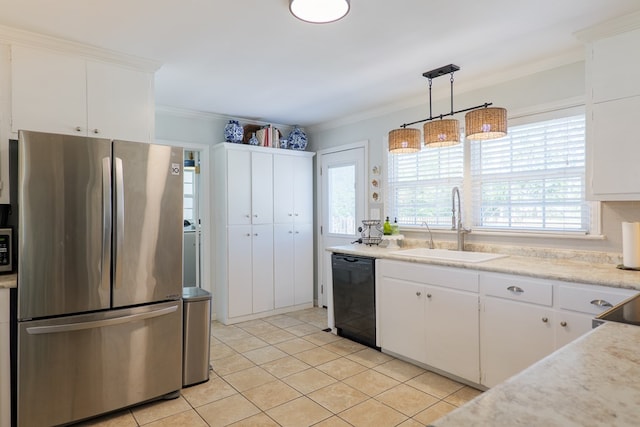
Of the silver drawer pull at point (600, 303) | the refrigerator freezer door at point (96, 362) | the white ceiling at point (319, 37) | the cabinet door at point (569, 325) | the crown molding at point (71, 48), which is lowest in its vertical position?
the refrigerator freezer door at point (96, 362)

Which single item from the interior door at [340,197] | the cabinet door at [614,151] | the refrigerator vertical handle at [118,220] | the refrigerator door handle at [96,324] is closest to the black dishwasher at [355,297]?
the interior door at [340,197]

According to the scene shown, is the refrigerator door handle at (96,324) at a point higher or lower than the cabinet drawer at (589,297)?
lower

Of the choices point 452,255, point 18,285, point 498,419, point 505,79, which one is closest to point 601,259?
point 452,255

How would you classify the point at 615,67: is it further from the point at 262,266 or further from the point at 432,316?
the point at 262,266

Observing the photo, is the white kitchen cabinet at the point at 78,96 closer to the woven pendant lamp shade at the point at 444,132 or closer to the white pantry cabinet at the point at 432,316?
the woven pendant lamp shade at the point at 444,132

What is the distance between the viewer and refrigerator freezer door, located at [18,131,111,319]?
2.13 metres

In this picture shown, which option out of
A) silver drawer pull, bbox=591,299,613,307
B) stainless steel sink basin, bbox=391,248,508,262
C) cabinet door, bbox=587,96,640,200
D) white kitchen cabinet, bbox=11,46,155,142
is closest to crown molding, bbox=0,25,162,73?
white kitchen cabinet, bbox=11,46,155,142

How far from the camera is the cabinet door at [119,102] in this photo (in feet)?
8.70

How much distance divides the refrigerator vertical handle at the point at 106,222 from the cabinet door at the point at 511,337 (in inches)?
95.5

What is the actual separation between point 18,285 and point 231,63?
1980 millimetres

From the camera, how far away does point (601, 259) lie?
8.65 ft

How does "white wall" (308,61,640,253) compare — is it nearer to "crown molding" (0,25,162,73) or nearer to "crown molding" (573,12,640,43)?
"crown molding" (573,12,640,43)

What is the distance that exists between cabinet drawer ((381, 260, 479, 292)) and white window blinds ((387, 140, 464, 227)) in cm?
79

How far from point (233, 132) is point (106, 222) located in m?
2.21
